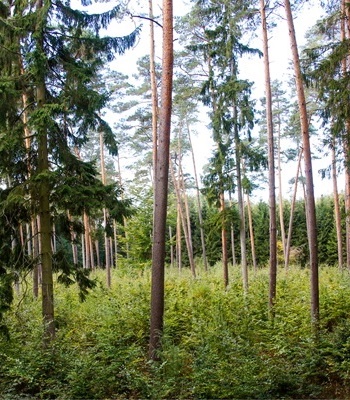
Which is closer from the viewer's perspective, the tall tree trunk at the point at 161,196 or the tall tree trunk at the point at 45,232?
the tall tree trunk at the point at 161,196

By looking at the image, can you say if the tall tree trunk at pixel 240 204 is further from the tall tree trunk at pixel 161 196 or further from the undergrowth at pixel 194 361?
the tall tree trunk at pixel 161 196

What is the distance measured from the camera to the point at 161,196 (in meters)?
6.92

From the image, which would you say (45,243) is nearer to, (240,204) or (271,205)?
(271,205)

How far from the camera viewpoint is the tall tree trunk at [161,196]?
6.65 m

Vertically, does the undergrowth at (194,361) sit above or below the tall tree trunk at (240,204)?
below

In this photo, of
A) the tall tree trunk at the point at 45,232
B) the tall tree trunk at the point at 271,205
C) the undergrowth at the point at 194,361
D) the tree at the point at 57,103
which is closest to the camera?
the undergrowth at the point at 194,361

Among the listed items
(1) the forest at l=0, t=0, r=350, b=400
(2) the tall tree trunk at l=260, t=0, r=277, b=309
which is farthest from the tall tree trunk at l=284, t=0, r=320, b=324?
(2) the tall tree trunk at l=260, t=0, r=277, b=309

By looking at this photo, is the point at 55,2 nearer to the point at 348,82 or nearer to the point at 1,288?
the point at 1,288

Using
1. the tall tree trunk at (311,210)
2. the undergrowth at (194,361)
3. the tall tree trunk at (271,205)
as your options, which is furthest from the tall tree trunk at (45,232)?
the tall tree trunk at (271,205)

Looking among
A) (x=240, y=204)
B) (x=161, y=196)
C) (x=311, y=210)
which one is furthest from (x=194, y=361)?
(x=240, y=204)

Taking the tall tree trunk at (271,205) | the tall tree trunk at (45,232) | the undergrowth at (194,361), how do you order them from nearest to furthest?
1. the undergrowth at (194,361)
2. the tall tree trunk at (45,232)
3. the tall tree trunk at (271,205)

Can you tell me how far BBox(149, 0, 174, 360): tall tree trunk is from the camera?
21.8ft

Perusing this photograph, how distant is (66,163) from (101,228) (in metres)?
1.46

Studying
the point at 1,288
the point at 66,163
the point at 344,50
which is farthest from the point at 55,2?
the point at 344,50
